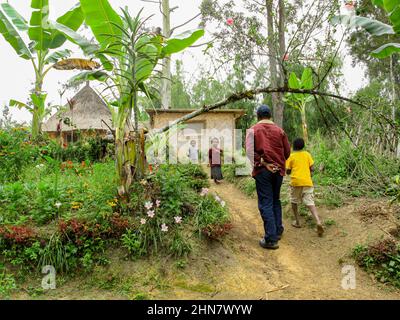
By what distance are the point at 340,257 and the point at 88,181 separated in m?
3.83

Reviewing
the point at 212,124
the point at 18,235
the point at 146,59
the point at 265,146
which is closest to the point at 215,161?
the point at 265,146

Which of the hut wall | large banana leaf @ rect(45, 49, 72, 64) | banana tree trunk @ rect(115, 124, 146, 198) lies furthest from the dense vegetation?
the hut wall

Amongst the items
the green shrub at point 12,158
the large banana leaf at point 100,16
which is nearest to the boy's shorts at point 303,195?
the large banana leaf at point 100,16

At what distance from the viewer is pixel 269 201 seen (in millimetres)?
4621

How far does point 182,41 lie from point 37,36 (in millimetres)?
4788

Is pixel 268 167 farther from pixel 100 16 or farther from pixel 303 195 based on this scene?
pixel 100 16

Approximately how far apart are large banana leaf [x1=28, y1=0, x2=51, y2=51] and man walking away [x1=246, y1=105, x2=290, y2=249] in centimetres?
561

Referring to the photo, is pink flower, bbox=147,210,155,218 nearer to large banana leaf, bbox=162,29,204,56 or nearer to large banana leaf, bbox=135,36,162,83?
large banana leaf, bbox=135,36,162,83

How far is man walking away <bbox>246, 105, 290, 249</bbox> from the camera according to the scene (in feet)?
15.0

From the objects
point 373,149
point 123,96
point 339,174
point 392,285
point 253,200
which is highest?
point 123,96
